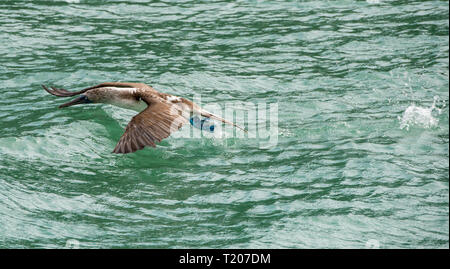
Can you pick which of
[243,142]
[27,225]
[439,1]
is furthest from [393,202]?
[439,1]

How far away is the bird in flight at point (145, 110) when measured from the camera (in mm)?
8336

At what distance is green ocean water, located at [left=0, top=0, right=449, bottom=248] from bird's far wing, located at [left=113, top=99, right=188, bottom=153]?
52 centimetres

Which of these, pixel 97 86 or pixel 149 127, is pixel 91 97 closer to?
pixel 97 86

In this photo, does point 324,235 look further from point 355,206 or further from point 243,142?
point 243,142

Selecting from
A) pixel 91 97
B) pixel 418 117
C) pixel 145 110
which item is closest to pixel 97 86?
pixel 91 97

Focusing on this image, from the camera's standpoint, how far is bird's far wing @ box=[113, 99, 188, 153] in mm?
8289

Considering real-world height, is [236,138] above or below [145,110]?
below

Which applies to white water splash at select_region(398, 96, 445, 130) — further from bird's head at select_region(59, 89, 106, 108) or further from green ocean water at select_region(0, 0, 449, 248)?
bird's head at select_region(59, 89, 106, 108)

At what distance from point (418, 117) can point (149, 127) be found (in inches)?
153

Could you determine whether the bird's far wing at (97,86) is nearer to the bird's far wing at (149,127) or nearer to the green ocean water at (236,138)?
the green ocean water at (236,138)

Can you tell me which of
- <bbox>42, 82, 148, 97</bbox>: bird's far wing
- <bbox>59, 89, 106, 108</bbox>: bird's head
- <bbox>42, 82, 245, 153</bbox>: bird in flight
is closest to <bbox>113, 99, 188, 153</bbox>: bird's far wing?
<bbox>42, 82, 245, 153</bbox>: bird in flight

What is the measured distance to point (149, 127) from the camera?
8469mm
